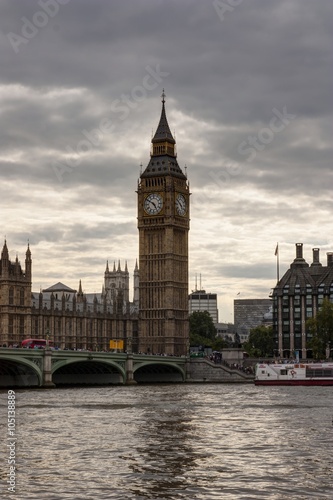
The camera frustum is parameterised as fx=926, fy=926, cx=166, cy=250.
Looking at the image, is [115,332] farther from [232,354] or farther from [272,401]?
[272,401]

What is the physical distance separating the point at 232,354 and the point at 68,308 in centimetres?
3064

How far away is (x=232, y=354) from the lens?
499ft

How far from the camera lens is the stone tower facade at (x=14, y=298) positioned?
474 ft

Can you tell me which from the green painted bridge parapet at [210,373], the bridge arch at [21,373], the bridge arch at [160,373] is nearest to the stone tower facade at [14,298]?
the bridge arch at [160,373]

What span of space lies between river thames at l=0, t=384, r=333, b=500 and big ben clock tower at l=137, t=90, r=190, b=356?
312ft

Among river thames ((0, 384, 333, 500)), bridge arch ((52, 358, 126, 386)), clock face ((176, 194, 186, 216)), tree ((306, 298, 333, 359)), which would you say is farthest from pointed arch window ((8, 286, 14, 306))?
river thames ((0, 384, 333, 500))

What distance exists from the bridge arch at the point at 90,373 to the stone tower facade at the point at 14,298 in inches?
970

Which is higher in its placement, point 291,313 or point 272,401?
point 291,313

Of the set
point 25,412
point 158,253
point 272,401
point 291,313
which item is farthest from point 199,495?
point 291,313

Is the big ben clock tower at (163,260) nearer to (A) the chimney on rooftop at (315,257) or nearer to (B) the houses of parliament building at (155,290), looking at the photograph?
(B) the houses of parliament building at (155,290)

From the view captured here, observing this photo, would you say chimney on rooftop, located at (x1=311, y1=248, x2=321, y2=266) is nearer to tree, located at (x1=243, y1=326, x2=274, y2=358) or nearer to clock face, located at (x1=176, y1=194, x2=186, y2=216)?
tree, located at (x1=243, y1=326, x2=274, y2=358)

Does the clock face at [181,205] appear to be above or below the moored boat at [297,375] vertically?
above

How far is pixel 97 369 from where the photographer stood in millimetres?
121688

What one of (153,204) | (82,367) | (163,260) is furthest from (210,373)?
(153,204)
